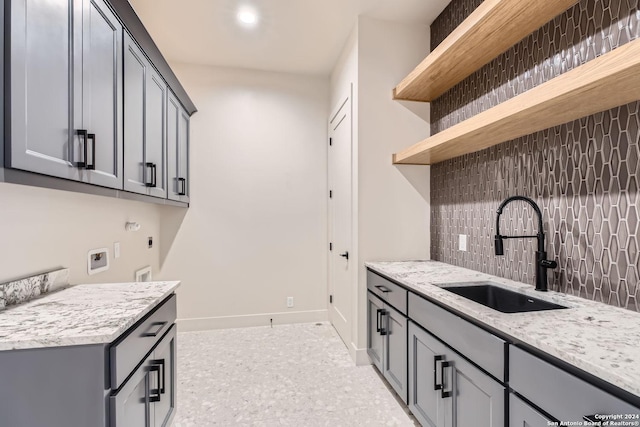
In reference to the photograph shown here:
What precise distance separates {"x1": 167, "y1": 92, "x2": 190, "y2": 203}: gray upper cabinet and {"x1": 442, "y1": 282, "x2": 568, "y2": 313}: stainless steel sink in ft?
7.72

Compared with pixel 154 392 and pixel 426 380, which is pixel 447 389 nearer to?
pixel 426 380

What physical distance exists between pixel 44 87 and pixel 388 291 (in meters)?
2.05

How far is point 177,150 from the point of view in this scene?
9.69 ft

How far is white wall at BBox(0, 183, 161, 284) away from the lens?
4.72ft

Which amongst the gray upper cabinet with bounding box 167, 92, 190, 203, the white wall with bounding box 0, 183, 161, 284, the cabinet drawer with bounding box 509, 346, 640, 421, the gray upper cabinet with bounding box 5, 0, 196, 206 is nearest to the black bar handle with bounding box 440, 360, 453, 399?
the cabinet drawer with bounding box 509, 346, 640, 421

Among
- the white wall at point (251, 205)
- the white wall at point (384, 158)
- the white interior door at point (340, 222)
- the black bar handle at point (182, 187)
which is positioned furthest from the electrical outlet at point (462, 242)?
the black bar handle at point (182, 187)

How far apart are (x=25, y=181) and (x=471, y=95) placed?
8.23 feet

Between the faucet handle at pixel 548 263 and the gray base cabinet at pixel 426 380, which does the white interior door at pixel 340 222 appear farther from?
the faucet handle at pixel 548 263

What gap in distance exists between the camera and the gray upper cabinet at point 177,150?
8.93 ft

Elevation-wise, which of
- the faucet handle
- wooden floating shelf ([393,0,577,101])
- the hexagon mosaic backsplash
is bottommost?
the faucet handle

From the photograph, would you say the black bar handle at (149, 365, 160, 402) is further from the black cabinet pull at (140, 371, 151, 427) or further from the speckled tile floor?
the speckled tile floor

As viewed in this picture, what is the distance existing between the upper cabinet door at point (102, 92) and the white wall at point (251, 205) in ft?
5.73

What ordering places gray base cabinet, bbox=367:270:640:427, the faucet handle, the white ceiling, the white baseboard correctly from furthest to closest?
the white baseboard
the white ceiling
the faucet handle
gray base cabinet, bbox=367:270:640:427

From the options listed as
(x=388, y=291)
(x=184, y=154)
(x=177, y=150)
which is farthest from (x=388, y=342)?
(x=184, y=154)
